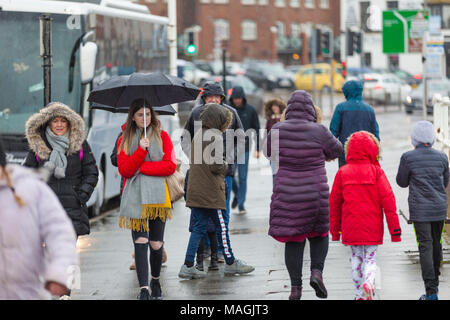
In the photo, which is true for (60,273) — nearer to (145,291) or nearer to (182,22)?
(145,291)

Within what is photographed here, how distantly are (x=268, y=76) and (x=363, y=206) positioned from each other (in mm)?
58940

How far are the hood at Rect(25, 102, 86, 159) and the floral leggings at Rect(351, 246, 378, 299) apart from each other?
7.54ft

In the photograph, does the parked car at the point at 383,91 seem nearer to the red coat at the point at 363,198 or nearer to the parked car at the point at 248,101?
the parked car at the point at 248,101

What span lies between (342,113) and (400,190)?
4.85 metres

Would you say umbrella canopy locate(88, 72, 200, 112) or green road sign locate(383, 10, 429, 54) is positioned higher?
green road sign locate(383, 10, 429, 54)

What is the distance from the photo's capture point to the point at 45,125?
8320mm

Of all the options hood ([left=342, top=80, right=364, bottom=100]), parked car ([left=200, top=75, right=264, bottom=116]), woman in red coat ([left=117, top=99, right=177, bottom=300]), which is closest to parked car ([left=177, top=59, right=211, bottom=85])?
parked car ([left=200, top=75, right=264, bottom=116])

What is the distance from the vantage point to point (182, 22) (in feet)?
282

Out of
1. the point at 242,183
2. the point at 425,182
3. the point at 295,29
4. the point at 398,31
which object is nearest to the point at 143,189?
the point at 425,182

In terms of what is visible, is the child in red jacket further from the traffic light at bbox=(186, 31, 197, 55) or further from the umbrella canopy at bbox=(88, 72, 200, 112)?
the traffic light at bbox=(186, 31, 197, 55)

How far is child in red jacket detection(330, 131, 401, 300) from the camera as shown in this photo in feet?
26.3

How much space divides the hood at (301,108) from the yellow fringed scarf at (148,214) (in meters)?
1.23

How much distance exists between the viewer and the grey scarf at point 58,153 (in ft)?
27.0
